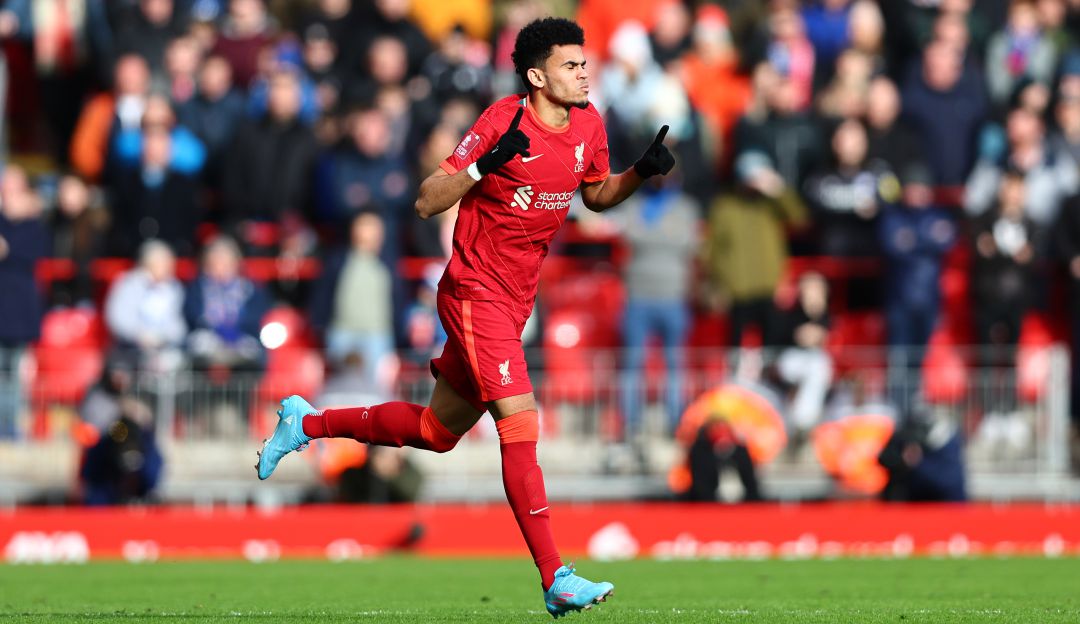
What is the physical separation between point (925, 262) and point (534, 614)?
9.01m

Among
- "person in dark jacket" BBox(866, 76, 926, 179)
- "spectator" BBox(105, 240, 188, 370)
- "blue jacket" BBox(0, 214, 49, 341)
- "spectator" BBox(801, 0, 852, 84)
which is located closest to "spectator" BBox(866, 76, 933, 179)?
"person in dark jacket" BBox(866, 76, 926, 179)

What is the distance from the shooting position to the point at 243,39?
61.8ft

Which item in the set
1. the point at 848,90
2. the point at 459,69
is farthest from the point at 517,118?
the point at 848,90

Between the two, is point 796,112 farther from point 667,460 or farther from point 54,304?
point 54,304

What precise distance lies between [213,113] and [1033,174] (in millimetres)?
7973

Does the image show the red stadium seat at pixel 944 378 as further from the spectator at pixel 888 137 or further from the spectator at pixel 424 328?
the spectator at pixel 424 328

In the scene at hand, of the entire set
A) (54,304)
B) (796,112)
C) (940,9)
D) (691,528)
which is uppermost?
(940,9)

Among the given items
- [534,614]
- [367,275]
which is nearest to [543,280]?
[367,275]

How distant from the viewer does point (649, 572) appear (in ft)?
42.9

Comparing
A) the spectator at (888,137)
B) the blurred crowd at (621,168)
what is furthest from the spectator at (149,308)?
the spectator at (888,137)

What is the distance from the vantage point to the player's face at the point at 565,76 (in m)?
8.56

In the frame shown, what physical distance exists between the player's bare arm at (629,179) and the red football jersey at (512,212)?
258 mm

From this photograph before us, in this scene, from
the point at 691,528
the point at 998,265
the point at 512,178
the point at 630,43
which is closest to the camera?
the point at 512,178

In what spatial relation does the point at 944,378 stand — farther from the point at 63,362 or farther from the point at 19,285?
the point at 19,285
